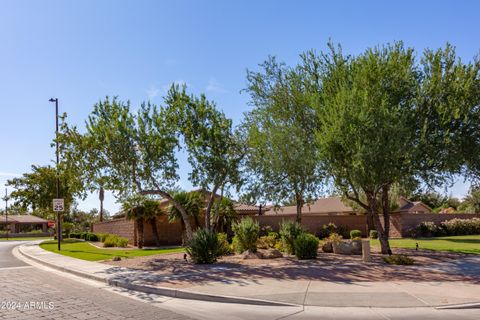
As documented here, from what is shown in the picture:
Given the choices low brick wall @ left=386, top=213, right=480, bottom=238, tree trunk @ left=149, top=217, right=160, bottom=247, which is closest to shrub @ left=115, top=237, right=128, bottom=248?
tree trunk @ left=149, top=217, right=160, bottom=247

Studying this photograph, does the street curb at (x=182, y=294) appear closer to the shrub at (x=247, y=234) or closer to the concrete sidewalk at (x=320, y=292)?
the concrete sidewalk at (x=320, y=292)

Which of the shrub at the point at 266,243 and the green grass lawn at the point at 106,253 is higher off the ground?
the shrub at the point at 266,243

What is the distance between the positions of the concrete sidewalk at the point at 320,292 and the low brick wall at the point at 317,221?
757 inches

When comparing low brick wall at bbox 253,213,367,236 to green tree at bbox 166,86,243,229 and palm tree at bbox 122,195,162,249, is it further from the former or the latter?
green tree at bbox 166,86,243,229

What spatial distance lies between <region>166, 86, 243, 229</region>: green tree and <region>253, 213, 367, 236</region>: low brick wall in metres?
13.4

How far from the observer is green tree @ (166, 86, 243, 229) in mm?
18359

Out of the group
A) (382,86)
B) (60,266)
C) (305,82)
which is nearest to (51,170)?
(60,266)

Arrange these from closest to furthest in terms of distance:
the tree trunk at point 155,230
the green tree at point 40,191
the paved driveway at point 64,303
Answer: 1. the paved driveway at point 64,303
2. the tree trunk at point 155,230
3. the green tree at point 40,191

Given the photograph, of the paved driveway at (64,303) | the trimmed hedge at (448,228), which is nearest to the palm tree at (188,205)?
the paved driveway at (64,303)

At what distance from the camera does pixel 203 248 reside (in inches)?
662

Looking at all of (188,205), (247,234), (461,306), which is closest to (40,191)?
(188,205)

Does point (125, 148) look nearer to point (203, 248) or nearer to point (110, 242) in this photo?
point (203, 248)

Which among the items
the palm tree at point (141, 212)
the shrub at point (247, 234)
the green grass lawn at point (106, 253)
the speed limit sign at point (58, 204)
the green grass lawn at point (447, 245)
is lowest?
the green grass lawn at point (447, 245)

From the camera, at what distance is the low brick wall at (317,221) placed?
32.6 m
